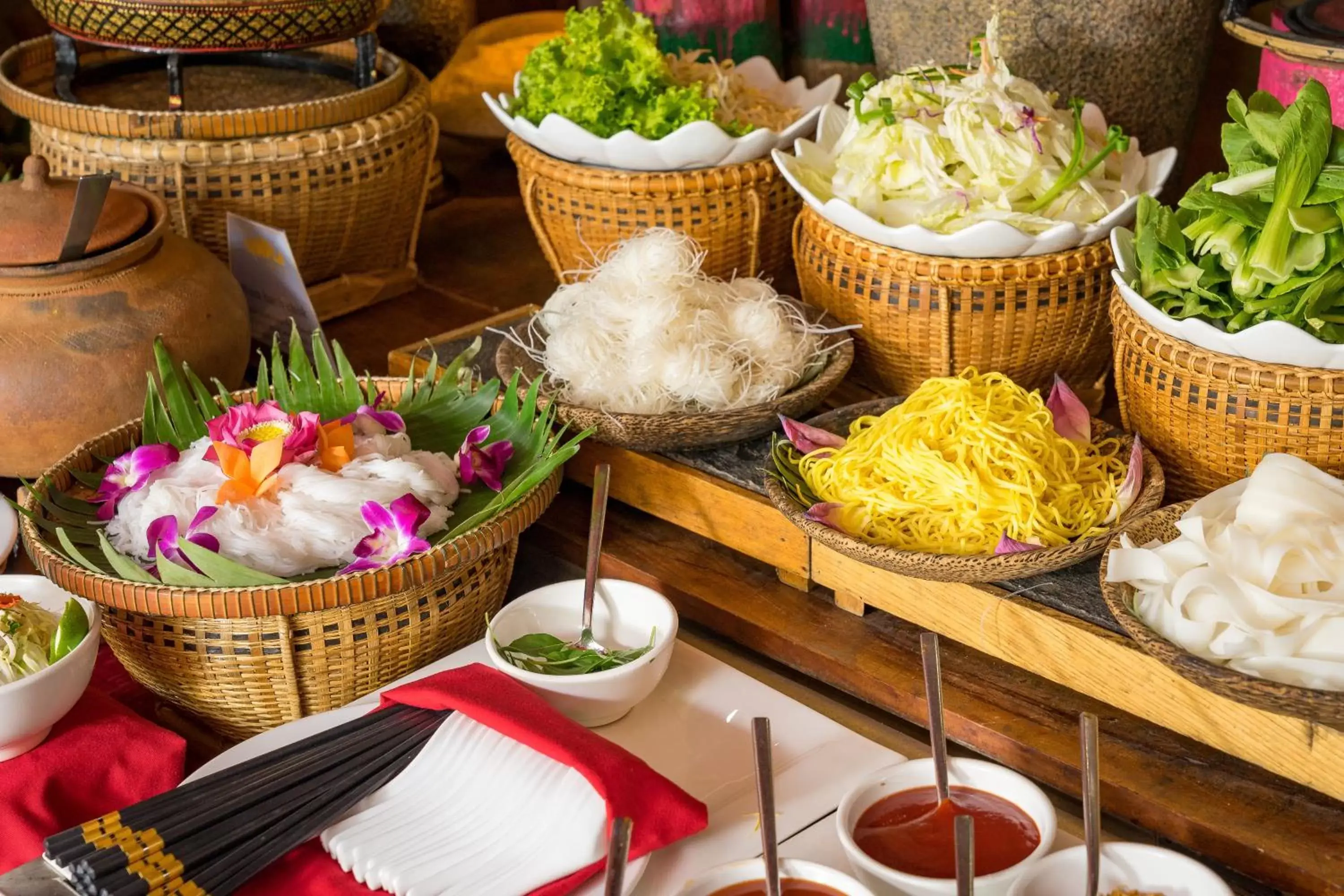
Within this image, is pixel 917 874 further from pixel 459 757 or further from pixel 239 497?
pixel 239 497

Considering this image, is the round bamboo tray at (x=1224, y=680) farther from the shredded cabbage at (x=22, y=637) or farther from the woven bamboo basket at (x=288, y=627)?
the shredded cabbage at (x=22, y=637)

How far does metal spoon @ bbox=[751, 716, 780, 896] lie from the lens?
1.30 m

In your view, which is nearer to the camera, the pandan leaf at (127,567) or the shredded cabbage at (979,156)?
the pandan leaf at (127,567)

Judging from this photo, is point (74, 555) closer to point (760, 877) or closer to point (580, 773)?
point (580, 773)

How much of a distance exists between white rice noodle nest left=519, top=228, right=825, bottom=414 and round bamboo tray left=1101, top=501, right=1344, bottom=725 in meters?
0.67

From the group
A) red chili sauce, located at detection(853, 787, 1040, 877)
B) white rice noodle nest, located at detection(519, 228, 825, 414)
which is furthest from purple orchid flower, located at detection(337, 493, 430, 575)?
red chili sauce, located at detection(853, 787, 1040, 877)

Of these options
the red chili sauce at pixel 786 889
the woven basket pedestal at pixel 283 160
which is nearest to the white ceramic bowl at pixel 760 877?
the red chili sauce at pixel 786 889

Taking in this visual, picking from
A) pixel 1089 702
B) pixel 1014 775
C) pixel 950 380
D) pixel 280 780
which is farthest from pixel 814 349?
pixel 280 780

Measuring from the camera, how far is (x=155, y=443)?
6.59 ft

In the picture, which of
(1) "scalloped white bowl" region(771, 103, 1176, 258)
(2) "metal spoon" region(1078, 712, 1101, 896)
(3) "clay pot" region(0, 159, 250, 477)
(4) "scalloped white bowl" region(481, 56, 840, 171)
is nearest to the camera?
(2) "metal spoon" region(1078, 712, 1101, 896)

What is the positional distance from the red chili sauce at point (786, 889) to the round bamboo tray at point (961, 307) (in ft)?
3.49

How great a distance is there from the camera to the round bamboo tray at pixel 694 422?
6.57ft

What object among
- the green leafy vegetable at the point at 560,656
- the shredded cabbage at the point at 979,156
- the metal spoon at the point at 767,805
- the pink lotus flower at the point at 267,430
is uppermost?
the shredded cabbage at the point at 979,156

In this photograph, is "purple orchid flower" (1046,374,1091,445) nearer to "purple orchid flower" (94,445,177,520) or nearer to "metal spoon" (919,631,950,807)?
"metal spoon" (919,631,950,807)
